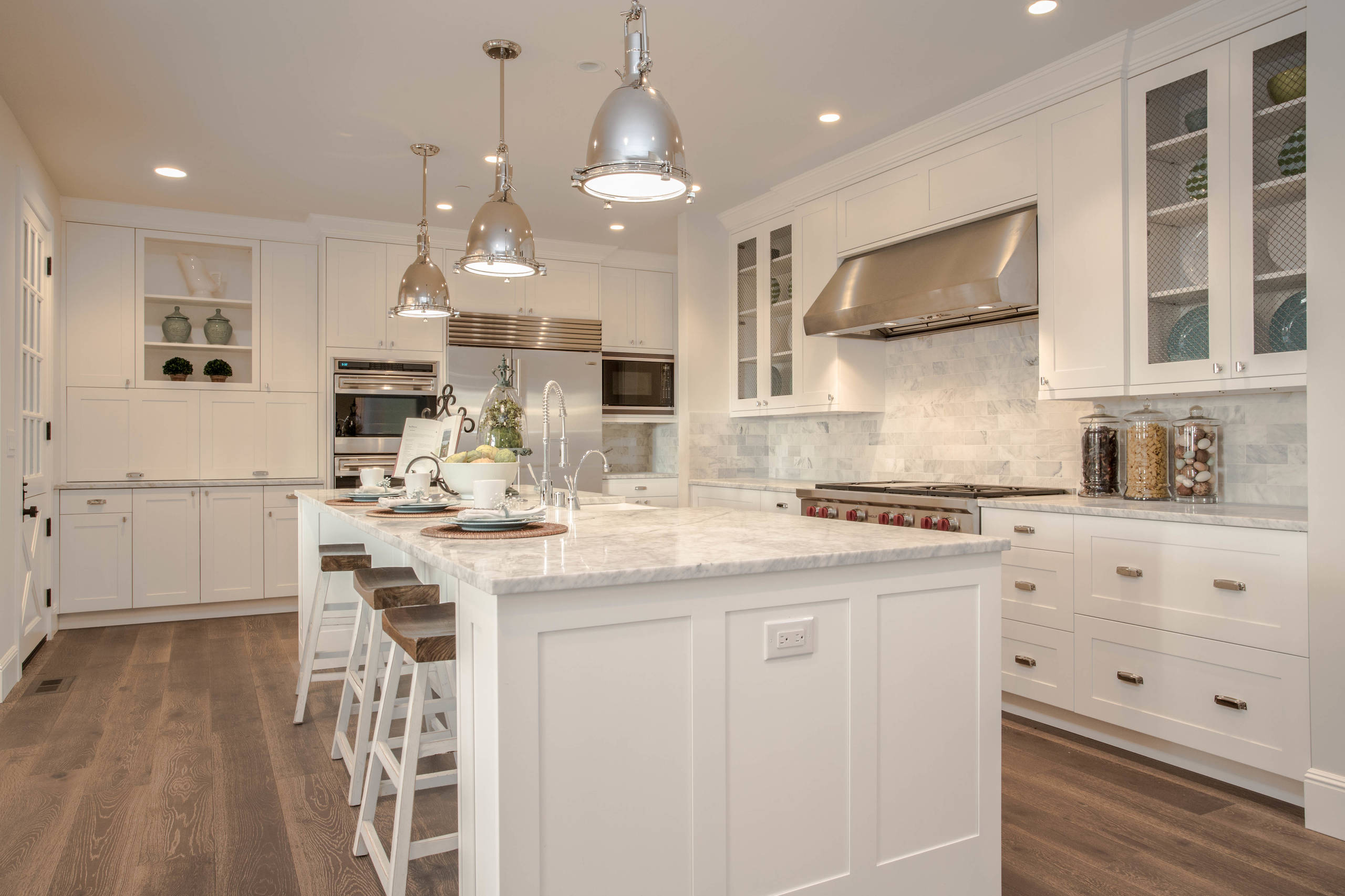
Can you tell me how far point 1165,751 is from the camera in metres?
2.89

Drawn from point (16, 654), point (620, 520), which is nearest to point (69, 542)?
point (16, 654)

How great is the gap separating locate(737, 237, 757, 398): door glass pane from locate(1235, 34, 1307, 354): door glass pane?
2846mm

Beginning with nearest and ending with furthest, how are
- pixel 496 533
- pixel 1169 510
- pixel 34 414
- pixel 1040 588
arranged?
1. pixel 496 533
2. pixel 1169 510
3. pixel 1040 588
4. pixel 34 414

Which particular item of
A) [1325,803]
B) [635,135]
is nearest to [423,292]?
[635,135]

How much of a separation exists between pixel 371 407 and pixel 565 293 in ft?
5.29

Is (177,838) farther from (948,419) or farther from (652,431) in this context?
(652,431)

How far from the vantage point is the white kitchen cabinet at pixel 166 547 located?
528 centimetres

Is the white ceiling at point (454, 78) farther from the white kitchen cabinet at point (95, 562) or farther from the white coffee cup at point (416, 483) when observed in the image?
the white kitchen cabinet at point (95, 562)

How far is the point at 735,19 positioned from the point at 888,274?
1.56 m

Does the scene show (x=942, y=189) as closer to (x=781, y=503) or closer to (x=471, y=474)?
(x=781, y=503)

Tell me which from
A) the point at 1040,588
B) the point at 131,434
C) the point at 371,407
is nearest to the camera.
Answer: the point at 1040,588

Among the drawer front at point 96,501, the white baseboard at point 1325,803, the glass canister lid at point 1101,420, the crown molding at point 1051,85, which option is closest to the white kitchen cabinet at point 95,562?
the drawer front at point 96,501

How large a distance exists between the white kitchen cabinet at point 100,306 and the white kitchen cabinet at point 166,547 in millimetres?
764

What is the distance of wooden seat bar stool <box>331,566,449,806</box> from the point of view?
2.42m
